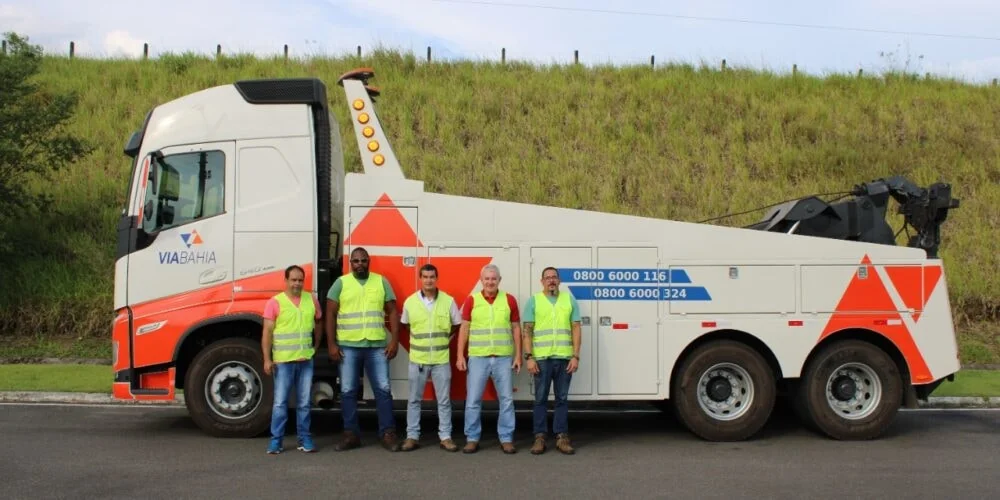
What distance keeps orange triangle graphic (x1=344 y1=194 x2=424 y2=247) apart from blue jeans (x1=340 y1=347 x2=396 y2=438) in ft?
3.35

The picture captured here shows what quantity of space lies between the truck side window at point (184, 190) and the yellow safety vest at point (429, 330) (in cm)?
220

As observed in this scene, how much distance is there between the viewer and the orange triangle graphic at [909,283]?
27.8 feet

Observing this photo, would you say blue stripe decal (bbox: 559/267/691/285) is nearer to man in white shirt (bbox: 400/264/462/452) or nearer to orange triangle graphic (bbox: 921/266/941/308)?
man in white shirt (bbox: 400/264/462/452)

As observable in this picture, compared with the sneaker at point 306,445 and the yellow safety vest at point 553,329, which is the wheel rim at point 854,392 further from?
the sneaker at point 306,445

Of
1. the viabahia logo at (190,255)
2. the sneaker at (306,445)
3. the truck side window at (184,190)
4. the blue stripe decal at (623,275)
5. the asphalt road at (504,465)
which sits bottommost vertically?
the asphalt road at (504,465)

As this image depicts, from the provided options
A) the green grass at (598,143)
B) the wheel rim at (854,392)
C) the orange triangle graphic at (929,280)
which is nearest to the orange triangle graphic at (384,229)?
the wheel rim at (854,392)

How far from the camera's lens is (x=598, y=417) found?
10.1 m

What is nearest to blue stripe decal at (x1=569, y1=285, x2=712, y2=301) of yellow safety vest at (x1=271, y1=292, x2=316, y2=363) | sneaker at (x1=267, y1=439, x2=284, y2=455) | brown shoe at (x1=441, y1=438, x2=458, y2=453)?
brown shoe at (x1=441, y1=438, x2=458, y2=453)

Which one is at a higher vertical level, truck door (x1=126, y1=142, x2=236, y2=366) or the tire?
truck door (x1=126, y1=142, x2=236, y2=366)

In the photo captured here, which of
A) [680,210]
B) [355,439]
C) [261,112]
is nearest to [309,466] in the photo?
[355,439]

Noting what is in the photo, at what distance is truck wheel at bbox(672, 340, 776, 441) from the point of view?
27.4 feet

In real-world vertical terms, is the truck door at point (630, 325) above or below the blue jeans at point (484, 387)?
above

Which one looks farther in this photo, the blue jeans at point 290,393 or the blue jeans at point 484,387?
the blue jeans at point 484,387

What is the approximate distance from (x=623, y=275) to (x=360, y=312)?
2499 mm
